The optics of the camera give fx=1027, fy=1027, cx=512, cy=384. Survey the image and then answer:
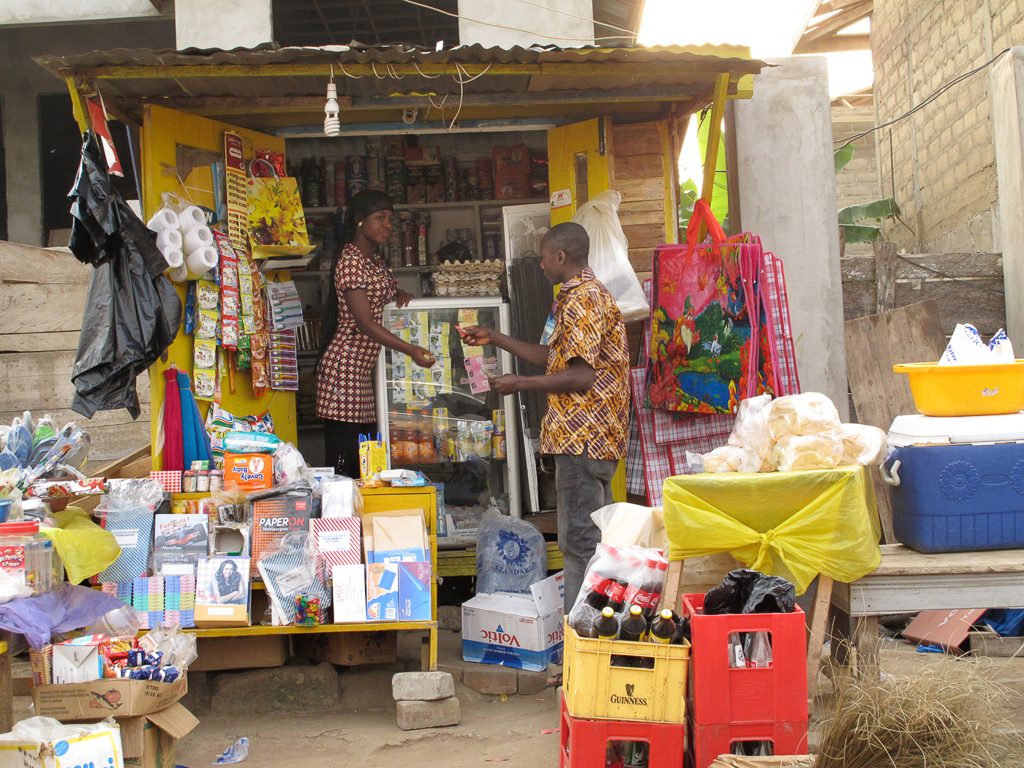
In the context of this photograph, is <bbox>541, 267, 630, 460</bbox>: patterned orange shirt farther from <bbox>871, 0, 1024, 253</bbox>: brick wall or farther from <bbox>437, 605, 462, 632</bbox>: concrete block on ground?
<bbox>871, 0, 1024, 253</bbox>: brick wall

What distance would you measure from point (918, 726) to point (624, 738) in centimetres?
96

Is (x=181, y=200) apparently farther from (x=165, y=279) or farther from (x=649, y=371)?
(x=649, y=371)

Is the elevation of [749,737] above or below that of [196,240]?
below

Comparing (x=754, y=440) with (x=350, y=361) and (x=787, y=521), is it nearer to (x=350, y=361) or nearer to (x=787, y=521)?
(x=787, y=521)

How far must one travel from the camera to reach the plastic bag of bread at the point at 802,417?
418 cm

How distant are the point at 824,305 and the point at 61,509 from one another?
4716mm

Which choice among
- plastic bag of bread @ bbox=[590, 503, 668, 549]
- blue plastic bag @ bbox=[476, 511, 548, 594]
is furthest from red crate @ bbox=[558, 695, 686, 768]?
blue plastic bag @ bbox=[476, 511, 548, 594]

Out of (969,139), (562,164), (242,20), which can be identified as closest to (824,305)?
(562,164)

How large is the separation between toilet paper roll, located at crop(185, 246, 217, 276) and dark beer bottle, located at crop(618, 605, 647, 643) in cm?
334

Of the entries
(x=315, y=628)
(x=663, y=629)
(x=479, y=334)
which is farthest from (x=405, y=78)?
(x=663, y=629)

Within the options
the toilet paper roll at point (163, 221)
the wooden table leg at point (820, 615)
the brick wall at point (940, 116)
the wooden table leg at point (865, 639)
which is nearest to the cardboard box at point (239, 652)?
the toilet paper roll at point (163, 221)

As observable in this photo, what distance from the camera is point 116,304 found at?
525 centimetres

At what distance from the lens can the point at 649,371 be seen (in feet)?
20.3

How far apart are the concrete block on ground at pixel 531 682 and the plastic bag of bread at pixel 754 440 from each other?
172cm
